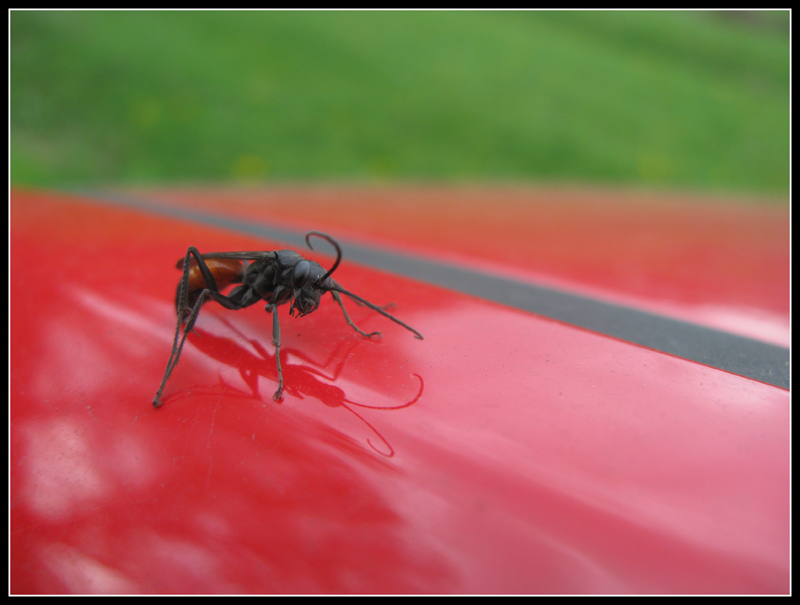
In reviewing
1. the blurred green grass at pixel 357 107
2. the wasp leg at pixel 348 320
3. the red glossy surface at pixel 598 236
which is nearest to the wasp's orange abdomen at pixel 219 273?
the wasp leg at pixel 348 320

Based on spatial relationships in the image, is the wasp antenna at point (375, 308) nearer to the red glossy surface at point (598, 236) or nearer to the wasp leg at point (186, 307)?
the wasp leg at point (186, 307)

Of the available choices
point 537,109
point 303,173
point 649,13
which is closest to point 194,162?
point 303,173

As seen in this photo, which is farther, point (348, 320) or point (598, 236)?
point (598, 236)

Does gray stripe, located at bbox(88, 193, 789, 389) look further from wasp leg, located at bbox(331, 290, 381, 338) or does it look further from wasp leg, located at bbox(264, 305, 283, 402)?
wasp leg, located at bbox(264, 305, 283, 402)

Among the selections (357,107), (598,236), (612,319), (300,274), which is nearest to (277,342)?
(300,274)

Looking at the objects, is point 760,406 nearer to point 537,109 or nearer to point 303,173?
point 303,173

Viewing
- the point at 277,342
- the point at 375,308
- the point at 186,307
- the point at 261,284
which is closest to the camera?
the point at 277,342

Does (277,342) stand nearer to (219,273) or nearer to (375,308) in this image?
(375,308)
